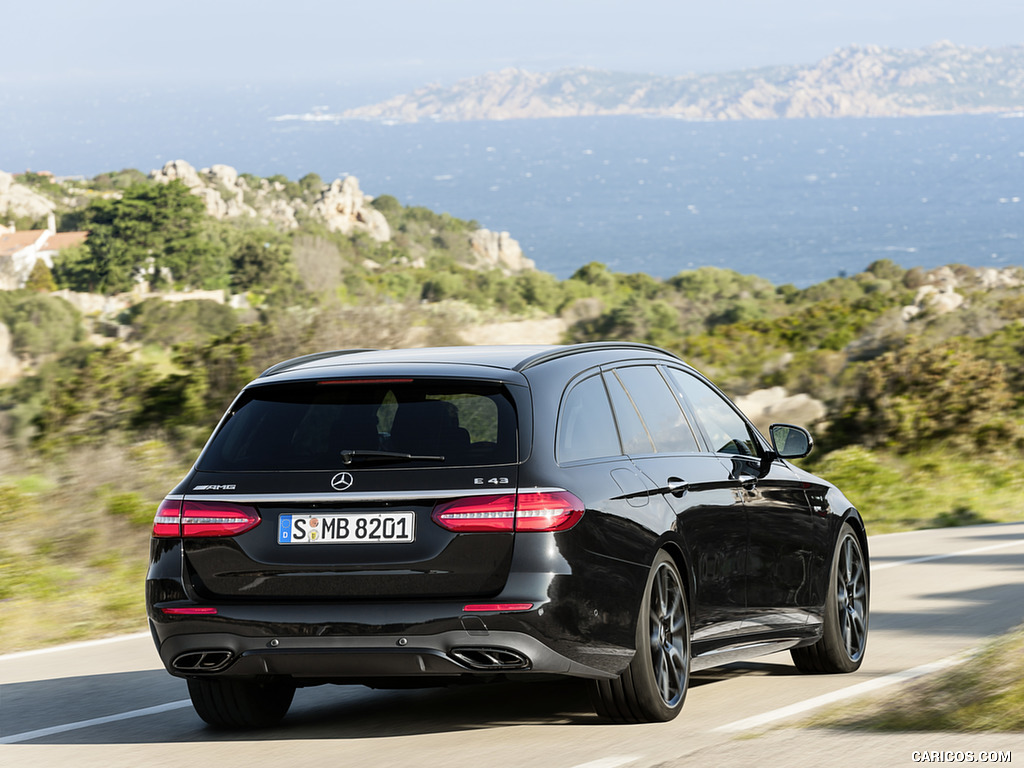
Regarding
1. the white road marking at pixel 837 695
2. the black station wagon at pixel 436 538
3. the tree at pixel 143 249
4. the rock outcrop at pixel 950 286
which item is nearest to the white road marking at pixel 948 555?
the white road marking at pixel 837 695

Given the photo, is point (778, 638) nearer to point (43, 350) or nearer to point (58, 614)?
point (58, 614)

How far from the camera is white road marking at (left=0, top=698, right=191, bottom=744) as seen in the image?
241 inches

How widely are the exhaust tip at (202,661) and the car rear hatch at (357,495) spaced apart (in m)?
0.21

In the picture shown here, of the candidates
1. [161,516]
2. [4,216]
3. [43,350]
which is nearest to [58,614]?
[161,516]

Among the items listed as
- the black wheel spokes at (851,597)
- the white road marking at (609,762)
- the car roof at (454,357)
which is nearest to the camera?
the white road marking at (609,762)

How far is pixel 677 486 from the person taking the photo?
234 inches

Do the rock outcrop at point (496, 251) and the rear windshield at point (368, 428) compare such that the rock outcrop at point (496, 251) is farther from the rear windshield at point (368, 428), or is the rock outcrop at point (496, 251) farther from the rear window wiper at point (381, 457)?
the rear window wiper at point (381, 457)

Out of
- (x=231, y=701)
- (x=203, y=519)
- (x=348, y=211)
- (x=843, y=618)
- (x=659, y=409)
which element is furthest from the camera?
(x=348, y=211)

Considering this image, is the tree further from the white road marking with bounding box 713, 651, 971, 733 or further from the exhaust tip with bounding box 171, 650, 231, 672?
the exhaust tip with bounding box 171, 650, 231, 672

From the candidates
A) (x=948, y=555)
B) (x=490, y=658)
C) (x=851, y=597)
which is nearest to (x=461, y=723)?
(x=490, y=658)

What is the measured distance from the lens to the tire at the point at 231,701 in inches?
234

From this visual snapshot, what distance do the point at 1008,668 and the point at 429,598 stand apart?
223 centimetres

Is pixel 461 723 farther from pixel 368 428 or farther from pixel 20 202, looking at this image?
pixel 20 202

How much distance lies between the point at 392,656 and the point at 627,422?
4.92ft
